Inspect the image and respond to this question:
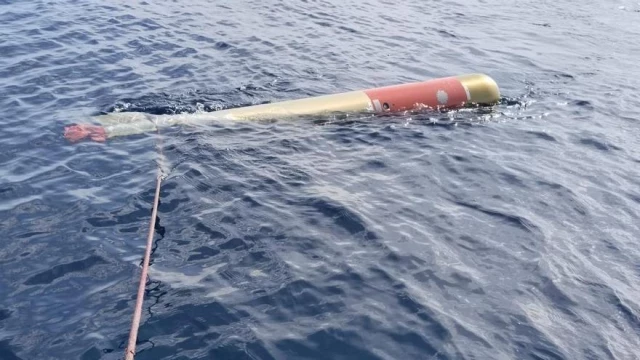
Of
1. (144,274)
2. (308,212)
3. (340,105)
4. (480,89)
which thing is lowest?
(308,212)

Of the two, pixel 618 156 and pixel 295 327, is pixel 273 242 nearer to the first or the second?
pixel 295 327

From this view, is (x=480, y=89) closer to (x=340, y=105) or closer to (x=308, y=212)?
(x=340, y=105)

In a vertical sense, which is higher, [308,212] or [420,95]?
[420,95]

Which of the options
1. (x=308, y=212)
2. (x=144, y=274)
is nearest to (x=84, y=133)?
(x=308, y=212)

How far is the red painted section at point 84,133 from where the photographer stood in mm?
8266

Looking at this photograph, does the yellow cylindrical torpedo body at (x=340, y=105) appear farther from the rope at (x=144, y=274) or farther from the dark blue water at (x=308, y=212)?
the rope at (x=144, y=274)

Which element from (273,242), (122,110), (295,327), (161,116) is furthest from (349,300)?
(122,110)

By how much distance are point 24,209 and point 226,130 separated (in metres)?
3.10

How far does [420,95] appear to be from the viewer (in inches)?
399

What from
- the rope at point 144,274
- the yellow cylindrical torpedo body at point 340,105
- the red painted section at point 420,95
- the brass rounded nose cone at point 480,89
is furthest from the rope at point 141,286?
the brass rounded nose cone at point 480,89

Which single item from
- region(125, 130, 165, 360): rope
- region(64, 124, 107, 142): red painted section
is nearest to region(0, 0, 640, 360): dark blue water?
region(125, 130, 165, 360): rope

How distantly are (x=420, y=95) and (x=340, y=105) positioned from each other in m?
1.43

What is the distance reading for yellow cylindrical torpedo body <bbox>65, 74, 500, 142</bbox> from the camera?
8617 millimetres

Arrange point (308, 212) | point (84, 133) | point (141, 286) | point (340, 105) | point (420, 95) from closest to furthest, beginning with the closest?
1. point (141, 286)
2. point (308, 212)
3. point (84, 133)
4. point (340, 105)
5. point (420, 95)
